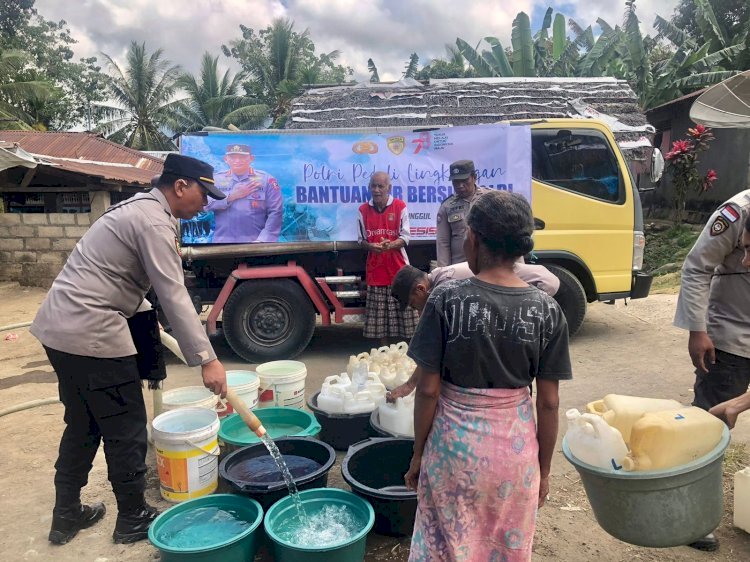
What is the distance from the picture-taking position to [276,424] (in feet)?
12.7

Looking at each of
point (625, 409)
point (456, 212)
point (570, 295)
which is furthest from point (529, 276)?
point (570, 295)

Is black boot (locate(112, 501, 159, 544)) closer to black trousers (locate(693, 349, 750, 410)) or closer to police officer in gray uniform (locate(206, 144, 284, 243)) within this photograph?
black trousers (locate(693, 349, 750, 410))

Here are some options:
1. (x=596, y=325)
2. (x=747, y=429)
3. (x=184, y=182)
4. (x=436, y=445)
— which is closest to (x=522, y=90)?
(x=596, y=325)

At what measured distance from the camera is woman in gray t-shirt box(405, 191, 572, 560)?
1677 millimetres

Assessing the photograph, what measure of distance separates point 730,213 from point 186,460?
300 centimetres

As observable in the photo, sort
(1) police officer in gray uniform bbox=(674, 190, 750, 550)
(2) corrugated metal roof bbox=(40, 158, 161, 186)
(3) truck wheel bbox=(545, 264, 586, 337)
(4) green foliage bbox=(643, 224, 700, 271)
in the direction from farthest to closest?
(4) green foliage bbox=(643, 224, 700, 271) < (2) corrugated metal roof bbox=(40, 158, 161, 186) < (3) truck wheel bbox=(545, 264, 586, 337) < (1) police officer in gray uniform bbox=(674, 190, 750, 550)

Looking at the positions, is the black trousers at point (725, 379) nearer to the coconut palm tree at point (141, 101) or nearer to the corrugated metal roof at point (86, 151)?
the corrugated metal roof at point (86, 151)

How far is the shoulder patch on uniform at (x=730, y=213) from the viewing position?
99.8 inches

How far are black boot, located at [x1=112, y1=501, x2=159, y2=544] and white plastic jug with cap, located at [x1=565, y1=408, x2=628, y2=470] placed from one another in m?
2.21

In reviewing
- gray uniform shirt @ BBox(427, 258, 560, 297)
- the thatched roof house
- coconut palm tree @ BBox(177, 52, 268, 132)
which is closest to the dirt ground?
gray uniform shirt @ BBox(427, 258, 560, 297)

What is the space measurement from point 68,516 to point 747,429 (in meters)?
4.32

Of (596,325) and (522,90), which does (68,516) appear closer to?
(596,325)

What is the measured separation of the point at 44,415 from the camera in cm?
455

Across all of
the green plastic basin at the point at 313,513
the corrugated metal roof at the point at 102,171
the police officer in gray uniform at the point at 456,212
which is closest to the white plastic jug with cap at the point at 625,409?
the green plastic basin at the point at 313,513
